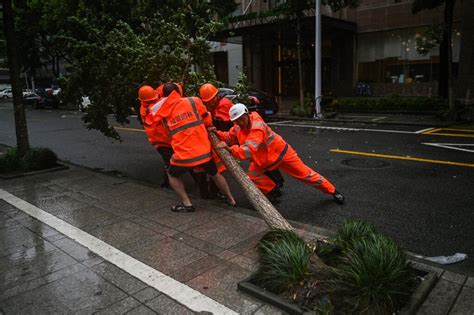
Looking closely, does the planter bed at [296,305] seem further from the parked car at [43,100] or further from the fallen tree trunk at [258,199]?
the parked car at [43,100]

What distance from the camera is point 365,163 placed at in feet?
26.9

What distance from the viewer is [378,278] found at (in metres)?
2.86

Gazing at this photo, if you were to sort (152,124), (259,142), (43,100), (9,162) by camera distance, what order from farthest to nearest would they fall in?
(43,100), (9,162), (152,124), (259,142)

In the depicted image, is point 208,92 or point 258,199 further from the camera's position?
point 208,92

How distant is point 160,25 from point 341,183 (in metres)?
4.26

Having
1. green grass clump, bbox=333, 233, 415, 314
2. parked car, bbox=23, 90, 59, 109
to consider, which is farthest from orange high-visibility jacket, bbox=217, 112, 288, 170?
parked car, bbox=23, 90, 59, 109

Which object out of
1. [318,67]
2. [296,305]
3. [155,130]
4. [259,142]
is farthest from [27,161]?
[318,67]

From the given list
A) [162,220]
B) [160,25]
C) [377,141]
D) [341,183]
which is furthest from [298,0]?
[162,220]

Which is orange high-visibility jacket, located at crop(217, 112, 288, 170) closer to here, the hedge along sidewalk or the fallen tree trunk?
the fallen tree trunk

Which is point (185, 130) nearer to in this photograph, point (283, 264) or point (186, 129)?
point (186, 129)

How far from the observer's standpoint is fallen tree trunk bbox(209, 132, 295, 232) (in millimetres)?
3996

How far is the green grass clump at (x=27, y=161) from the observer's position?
26.4ft

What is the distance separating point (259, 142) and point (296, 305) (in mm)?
2380

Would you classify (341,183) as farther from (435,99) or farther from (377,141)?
(435,99)
